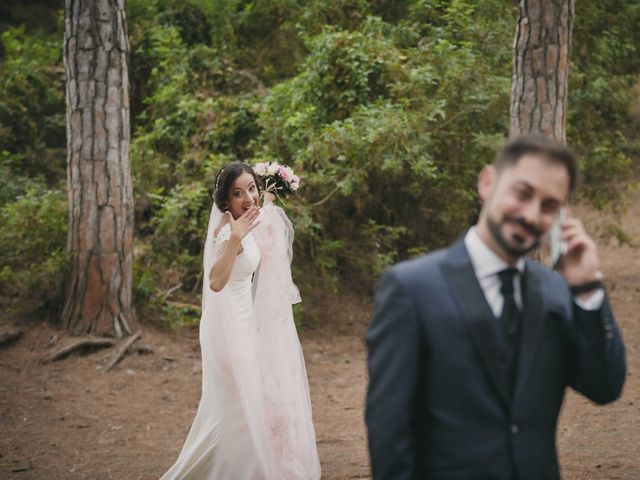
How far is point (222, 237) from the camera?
560 cm

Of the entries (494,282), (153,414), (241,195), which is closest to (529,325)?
(494,282)

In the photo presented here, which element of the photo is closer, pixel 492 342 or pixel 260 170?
pixel 492 342

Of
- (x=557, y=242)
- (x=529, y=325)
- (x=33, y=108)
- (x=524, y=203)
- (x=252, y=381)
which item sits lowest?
(x=252, y=381)

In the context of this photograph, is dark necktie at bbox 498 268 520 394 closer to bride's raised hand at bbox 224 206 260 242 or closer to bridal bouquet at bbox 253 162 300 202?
bride's raised hand at bbox 224 206 260 242

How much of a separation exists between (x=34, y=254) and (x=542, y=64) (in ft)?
23.2

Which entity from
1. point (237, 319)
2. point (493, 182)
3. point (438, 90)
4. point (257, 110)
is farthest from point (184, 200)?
point (493, 182)

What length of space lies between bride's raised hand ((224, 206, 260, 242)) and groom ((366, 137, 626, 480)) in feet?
10.1

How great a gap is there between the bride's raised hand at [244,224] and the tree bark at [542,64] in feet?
16.9

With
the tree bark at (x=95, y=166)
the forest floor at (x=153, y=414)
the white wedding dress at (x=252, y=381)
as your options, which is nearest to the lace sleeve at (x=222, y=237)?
the white wedding dress at (x=252, y=381)

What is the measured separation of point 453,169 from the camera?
40.4 ft

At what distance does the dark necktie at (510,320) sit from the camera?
91.4 inches

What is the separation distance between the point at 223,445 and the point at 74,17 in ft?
21.1

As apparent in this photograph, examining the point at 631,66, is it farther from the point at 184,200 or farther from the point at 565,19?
the point at 184,200

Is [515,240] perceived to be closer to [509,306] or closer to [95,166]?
[509,306]
